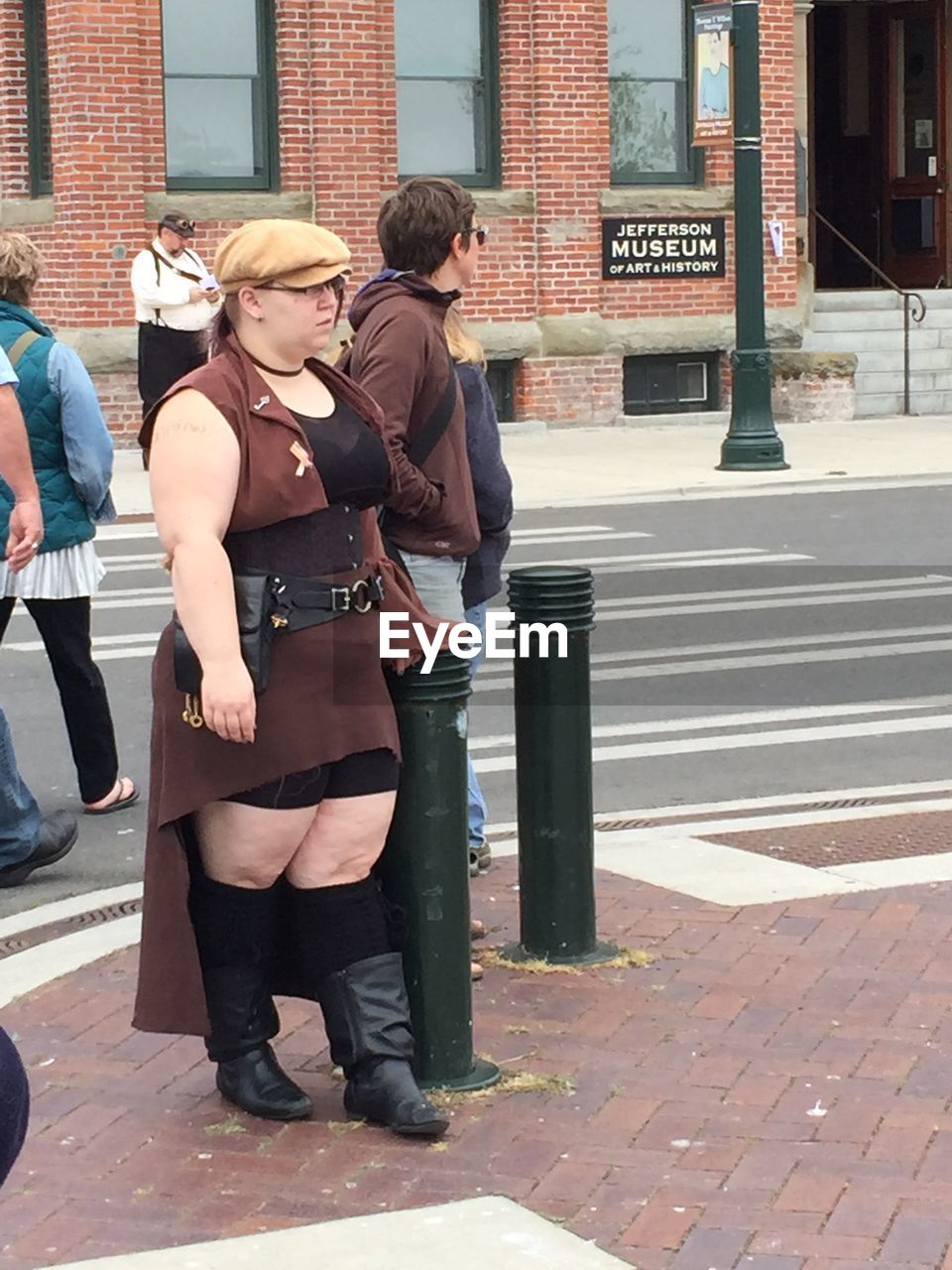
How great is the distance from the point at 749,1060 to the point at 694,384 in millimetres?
19575

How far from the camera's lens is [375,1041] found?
16.5ft

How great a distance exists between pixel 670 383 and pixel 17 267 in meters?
16.8

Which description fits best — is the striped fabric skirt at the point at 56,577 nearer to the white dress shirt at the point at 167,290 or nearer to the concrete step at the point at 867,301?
the white dress shirt at the point at 167,290

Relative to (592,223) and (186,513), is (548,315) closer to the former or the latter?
(592,223)

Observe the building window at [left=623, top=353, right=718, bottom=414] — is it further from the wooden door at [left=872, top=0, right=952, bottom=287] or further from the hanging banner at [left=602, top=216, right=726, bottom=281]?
the wooden door at [left=872, top=0, right=952, bottom=287]

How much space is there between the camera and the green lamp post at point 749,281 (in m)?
19.4

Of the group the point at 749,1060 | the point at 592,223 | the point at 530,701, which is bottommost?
the point at 749,1060

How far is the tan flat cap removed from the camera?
16.2ft

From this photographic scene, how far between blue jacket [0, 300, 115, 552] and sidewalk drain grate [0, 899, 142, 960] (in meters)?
1.64

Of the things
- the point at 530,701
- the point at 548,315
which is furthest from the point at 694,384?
the point at 530,701

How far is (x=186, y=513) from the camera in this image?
15.7ft

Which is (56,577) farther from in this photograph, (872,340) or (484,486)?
(872,340)

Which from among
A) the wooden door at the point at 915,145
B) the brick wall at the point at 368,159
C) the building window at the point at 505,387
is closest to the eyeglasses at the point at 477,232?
the brick wall at the point at 368,159

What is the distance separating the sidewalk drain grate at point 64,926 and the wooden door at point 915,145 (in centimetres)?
2258
